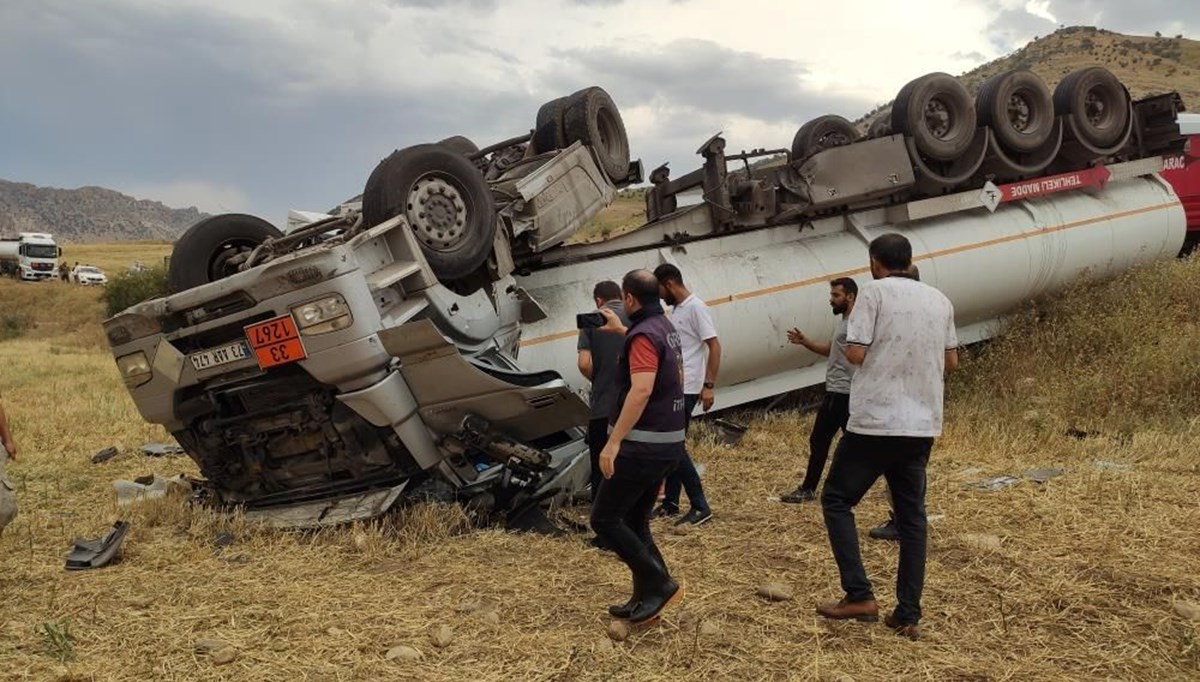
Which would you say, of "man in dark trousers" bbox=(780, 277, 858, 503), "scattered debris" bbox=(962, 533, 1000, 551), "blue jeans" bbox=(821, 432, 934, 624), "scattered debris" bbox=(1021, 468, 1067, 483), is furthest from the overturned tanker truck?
"scattered debris" bbox=(1021, 468, 1067, 483)

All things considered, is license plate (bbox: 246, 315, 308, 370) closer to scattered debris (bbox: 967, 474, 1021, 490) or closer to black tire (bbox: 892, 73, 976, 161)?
scattered debris (bbox: 967, 474, 1021, 490)

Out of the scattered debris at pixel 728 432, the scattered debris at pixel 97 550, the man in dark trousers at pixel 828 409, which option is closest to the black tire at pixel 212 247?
the scattered debris at pixel 97 550

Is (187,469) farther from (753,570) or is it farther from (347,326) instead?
(753,570)

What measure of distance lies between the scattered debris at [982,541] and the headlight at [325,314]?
3.29 meters

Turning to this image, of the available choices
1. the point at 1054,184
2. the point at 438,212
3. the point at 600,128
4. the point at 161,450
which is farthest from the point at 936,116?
the point at 161,450

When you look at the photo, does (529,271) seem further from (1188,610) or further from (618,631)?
(1188,610)

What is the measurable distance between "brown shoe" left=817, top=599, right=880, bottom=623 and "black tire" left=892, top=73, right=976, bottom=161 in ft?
19.3

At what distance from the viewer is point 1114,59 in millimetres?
59344

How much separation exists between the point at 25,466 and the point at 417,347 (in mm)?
4386

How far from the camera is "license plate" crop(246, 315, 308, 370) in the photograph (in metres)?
4.74

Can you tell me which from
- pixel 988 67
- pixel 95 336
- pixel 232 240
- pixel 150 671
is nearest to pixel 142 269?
pixel 95 336

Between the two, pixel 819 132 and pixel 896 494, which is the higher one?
pixel 819 132

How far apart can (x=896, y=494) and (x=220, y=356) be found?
3.52 metres

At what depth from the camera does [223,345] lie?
194 inches
